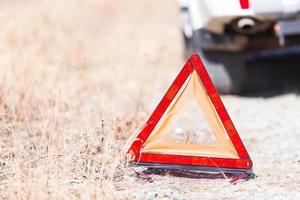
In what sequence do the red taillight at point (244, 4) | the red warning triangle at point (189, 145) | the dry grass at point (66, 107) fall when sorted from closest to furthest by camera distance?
the dry grass at point (66, 107)
the red warning triangle at point (189, 145)
the red taillight at point (244, 4)

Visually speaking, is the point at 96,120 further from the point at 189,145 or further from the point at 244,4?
the point at 244,4

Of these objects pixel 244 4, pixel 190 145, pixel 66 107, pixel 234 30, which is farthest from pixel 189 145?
pixel 234 30

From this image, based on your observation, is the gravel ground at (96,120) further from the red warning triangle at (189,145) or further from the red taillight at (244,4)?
the red taillight at (244,4)

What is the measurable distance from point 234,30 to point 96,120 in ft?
→ 9.23

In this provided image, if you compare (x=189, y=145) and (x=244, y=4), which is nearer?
(x=189, y=145)

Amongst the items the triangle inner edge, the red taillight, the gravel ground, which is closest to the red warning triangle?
the triangle inner edge

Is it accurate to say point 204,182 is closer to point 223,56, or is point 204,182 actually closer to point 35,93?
point 35,93

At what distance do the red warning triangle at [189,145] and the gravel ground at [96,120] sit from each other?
112 millimetres

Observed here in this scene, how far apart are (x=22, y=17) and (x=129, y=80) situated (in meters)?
4.14

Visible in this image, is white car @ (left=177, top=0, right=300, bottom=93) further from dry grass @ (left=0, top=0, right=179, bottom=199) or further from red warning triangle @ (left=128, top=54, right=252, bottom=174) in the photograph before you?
red warning triangle @ (left=128, top=54, right=252, bottom=174)

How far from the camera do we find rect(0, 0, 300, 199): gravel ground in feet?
13.9

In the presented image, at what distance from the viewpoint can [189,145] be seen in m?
4.58

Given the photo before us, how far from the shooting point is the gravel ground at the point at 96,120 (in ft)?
13.9

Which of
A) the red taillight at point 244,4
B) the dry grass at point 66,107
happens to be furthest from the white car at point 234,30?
the dry grass at point 66,107
